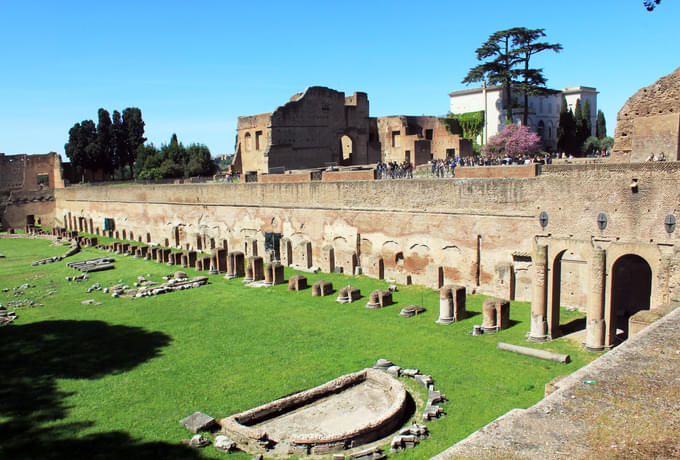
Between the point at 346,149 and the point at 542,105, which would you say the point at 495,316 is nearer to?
the point at 346,149

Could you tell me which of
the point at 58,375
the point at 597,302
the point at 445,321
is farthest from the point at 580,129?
the point at 58,375

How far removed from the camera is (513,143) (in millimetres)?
27672

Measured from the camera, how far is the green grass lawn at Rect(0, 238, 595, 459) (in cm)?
757

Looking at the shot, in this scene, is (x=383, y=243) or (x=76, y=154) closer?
(x=383, y=243)

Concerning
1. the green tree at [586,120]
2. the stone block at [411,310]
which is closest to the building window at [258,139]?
the stone block at [411,310]

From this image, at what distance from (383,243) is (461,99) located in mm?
30058

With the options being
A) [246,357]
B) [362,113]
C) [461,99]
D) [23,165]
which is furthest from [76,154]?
[246,357]

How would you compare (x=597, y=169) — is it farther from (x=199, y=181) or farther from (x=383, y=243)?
(x=199, y=181)

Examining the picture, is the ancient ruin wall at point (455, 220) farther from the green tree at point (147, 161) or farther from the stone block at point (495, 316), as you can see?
the green tree at point (147, 161)

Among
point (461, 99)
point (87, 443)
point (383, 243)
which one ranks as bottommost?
point (87, 443)

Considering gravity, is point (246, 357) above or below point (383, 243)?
below

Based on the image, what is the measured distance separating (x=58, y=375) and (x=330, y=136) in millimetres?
22164

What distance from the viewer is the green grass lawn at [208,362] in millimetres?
7574

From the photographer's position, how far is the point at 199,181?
91.9 feet
